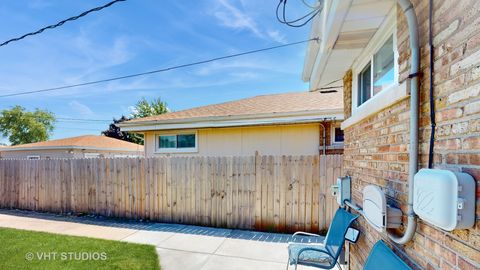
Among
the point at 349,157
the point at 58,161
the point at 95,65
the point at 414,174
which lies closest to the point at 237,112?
the point at 349,157

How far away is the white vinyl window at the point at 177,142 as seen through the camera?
8750 mm

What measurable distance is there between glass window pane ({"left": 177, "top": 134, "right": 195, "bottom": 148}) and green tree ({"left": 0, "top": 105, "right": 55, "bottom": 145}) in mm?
36096

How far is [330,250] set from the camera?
11.1 ft

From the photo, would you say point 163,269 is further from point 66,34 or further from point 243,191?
point 66,34

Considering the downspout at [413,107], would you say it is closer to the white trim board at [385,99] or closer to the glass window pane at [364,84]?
the white trim board at [385,99]

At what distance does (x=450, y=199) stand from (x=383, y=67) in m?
1.86

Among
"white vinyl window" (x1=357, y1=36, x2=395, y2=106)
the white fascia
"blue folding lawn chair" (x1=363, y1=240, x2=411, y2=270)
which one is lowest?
"blue folding lawn chair" (x1=363, y1=240, x2=411, y2=270)

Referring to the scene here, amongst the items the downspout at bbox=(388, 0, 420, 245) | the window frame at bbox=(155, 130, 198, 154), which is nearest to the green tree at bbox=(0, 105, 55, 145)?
the window frame at bbox=(155, 130, 198, 154)

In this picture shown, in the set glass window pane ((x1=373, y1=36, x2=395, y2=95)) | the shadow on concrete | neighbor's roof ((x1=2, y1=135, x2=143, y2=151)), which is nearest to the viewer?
glass window pane ((x1=373, y1=36, x2=395, y2=95))

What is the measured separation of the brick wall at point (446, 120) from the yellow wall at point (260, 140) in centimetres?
546

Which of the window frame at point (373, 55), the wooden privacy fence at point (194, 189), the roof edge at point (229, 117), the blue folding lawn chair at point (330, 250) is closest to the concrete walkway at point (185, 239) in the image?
the wooden privacy fence at point (194, 189)

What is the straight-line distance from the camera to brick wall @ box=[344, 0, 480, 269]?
1.12 meters

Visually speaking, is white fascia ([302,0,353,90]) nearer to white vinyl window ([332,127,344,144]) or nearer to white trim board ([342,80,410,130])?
white trim board ([342,80,410,130])

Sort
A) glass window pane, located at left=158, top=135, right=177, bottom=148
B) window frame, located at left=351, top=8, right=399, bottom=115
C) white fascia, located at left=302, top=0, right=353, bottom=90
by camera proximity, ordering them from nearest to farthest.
→ white fascia, located at left=302, top=0, right=353, bottom=90, window frame, located at left=351, top=8, right=399, bottom=115, glass window pane, located at left=158, top=135, right=177, bottom=148
